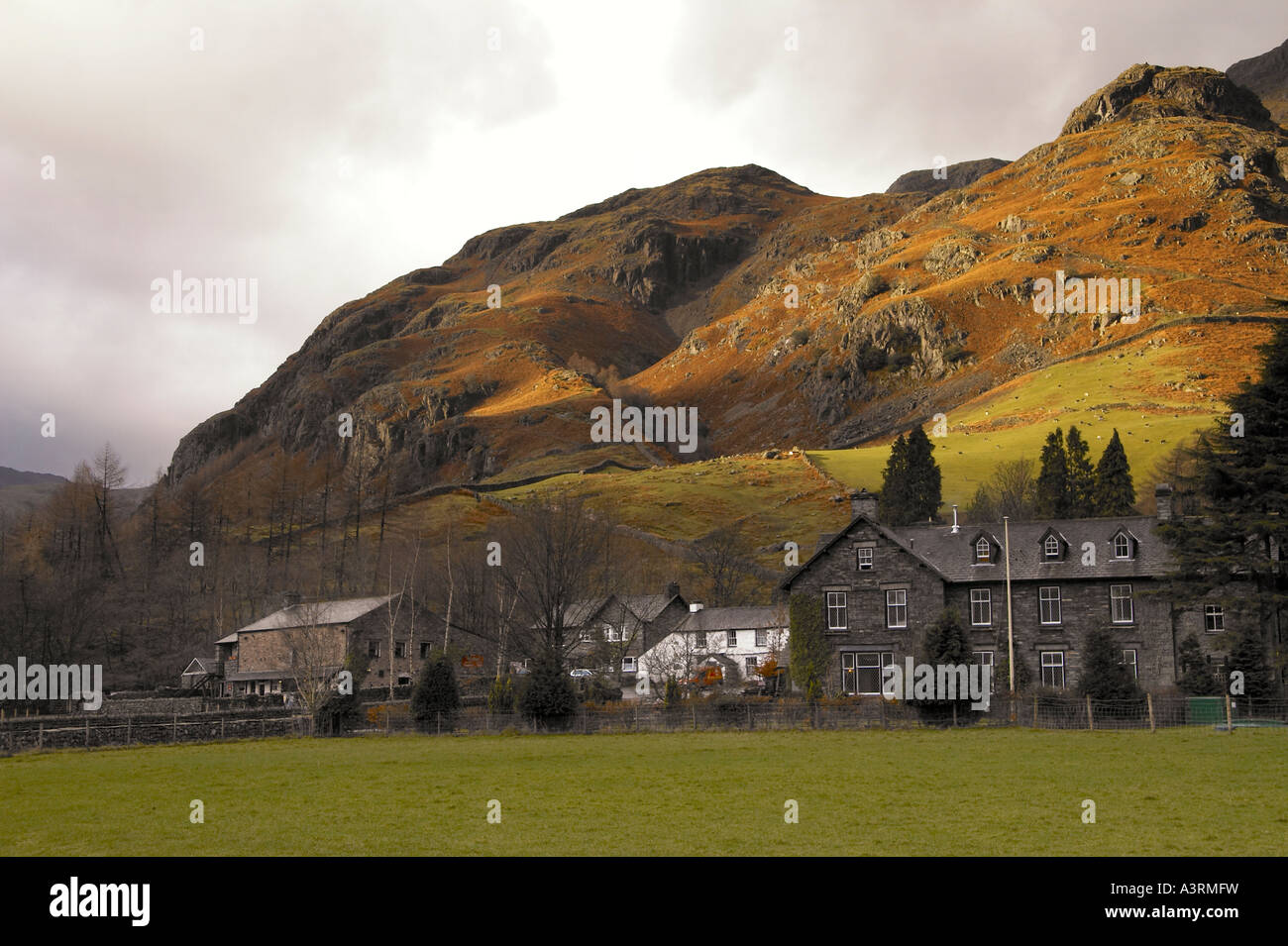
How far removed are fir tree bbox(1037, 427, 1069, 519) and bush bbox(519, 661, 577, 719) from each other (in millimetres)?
68328

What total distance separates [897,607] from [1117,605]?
39.0 ft

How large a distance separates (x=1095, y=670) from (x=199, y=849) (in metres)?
43.6

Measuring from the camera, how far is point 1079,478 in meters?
114

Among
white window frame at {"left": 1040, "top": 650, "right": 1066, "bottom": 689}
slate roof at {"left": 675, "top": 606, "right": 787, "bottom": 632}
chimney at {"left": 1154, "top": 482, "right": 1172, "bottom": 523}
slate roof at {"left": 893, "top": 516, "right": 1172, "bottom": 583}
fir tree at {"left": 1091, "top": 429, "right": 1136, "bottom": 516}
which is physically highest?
fir tree at {"left": 1091, "top": 429, "right": 1136, "bottom": 516}

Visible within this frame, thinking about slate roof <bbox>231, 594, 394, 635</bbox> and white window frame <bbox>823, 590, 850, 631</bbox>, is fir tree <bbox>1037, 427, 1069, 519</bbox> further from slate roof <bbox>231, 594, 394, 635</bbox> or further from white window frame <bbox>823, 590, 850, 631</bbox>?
slate roof <bbox>231, 594, 394, 635</bbox>

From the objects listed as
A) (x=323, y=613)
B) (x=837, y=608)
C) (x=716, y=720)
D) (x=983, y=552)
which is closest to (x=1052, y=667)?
(x=983, y=552)

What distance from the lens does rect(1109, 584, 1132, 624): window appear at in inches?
2443

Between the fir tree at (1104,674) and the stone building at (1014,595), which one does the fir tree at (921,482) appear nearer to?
the stone building at (1014,595)

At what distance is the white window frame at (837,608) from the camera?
64.9 meters

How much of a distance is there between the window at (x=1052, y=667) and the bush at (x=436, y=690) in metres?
32.4

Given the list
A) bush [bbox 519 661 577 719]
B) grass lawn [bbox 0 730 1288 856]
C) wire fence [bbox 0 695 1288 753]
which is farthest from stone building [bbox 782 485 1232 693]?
grass lawn [bbox 0 730 1288 856]

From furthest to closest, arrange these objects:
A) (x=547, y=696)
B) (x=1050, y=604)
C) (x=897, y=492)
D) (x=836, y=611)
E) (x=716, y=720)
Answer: (x=897, y=492) → (x=836, y=611) → (x=1050, y=604) → (x=547, y=696) → (x=716, y=720)

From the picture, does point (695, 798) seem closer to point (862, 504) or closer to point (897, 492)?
point (862, 504)
